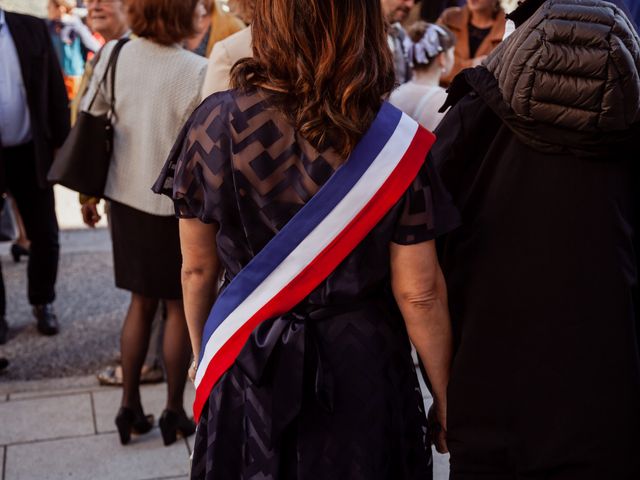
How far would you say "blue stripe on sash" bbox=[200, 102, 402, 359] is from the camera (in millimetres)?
1680

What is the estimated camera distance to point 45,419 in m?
3.73

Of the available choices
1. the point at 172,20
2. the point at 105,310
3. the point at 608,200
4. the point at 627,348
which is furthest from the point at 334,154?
the point at 105,310

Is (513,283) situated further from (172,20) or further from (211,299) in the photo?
(172,20)

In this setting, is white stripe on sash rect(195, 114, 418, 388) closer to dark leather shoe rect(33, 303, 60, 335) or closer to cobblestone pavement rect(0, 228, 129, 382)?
cobblestone pavement rect(0, 228, 129, 382)

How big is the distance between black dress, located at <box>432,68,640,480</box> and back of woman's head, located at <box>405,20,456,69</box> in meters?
1.97

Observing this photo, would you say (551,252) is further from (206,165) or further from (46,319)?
(46,319)

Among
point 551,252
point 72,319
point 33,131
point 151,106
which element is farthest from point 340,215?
point 72,319

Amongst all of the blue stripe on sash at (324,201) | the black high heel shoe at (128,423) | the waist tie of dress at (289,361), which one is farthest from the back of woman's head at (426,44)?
the waist tie of dress at (289,361)

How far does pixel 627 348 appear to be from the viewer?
171 centimetres

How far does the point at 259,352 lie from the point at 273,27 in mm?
689

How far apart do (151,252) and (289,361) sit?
1704 millimetres

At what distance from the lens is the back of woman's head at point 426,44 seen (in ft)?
12.4

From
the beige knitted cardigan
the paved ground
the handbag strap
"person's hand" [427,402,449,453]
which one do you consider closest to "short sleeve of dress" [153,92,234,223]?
"person's hand" [427,402,449,453]

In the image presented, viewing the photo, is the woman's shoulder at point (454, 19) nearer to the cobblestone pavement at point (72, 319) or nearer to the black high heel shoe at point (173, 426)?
the cobblestone pavement at point (72, 319)
